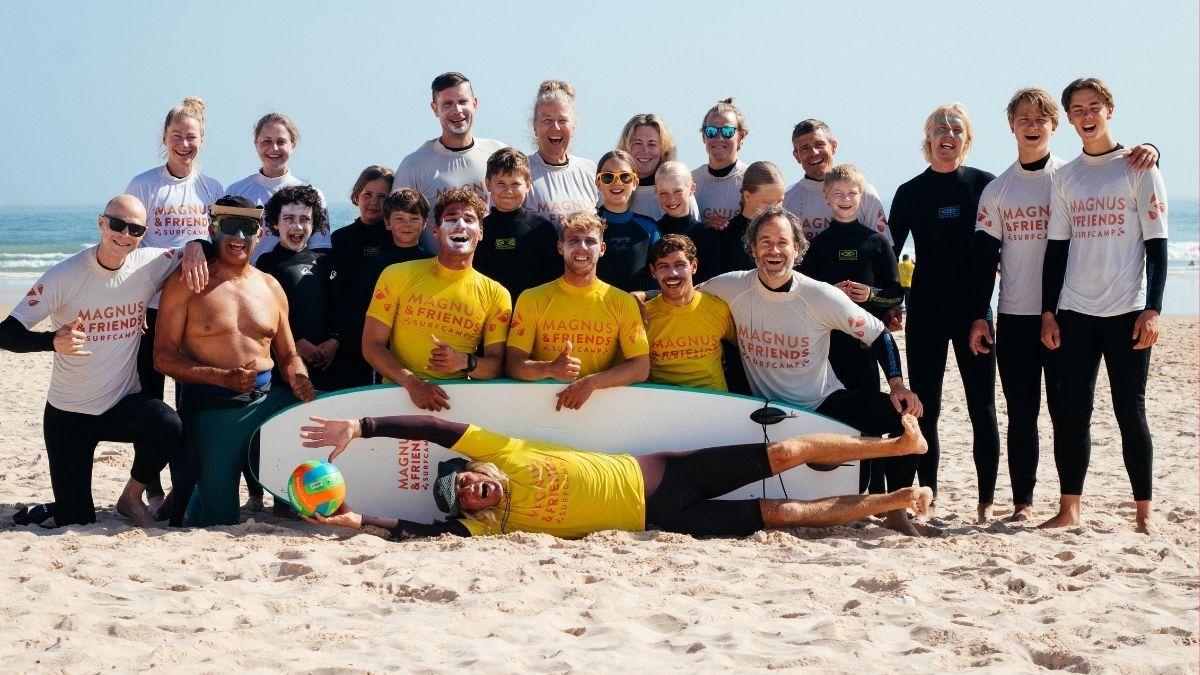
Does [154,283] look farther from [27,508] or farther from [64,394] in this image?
[27,508]

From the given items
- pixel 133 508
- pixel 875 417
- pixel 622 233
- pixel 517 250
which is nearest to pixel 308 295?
pixel 517 250

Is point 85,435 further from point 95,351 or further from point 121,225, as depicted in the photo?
point 121,225

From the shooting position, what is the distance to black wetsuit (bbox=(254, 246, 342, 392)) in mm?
5227

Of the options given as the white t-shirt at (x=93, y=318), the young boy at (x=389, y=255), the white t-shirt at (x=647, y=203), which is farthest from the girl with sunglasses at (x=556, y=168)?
the white t-shirt at (x=93, y=318)

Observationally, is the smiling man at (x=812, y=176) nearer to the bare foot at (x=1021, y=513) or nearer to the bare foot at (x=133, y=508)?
the bare foot at (x=1021, y=513)

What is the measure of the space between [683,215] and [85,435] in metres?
2.81

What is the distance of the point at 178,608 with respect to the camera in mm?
3572

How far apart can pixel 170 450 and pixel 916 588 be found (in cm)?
309

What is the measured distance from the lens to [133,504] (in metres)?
5.09

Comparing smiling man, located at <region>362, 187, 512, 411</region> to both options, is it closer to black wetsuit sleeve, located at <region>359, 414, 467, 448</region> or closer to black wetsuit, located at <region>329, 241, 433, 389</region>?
black wetsuit, located at <region>329, 241, 433, 389</region>

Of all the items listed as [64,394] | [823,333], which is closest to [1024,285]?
[823,333]

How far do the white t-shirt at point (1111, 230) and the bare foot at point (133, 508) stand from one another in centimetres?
410

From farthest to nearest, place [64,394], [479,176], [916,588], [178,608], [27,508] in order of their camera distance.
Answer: [479,176], [27,508], [64,394], [916,588], [178,608]

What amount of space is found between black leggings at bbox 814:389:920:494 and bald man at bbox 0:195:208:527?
2.79 meters
